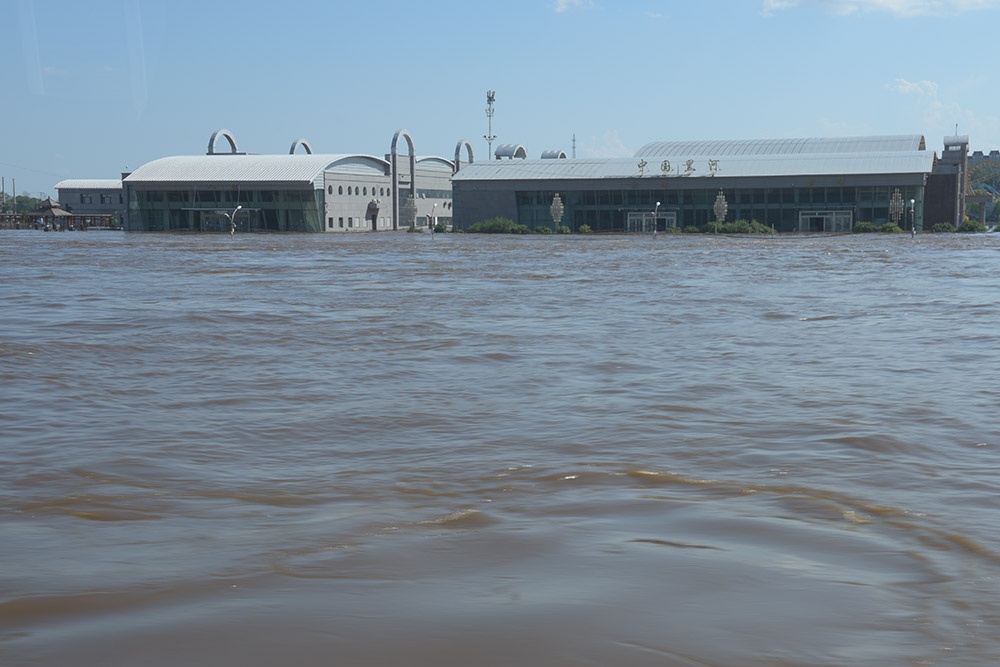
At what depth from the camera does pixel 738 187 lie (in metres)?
85.7

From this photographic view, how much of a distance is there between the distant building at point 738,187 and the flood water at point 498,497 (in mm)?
72376

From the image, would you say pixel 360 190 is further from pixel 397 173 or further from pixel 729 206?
pixel 729 206

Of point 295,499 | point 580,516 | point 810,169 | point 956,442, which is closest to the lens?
point 580,516

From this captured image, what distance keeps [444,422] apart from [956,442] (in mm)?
3685

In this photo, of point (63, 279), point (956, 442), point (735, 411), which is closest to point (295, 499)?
point (735, 411)

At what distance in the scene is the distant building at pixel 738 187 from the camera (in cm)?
8294

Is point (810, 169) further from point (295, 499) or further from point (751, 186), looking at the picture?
point (295, 499)

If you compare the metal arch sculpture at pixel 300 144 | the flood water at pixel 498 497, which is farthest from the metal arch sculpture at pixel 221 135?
the flood water at pixel 498 497

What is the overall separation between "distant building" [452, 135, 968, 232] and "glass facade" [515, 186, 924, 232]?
8 cm

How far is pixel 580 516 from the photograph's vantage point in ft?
18.3

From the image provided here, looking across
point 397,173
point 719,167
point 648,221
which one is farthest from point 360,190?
point 719,167

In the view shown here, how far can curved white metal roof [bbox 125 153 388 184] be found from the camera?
93000mm

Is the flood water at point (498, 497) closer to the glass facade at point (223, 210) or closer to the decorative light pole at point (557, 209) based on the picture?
the decorative light pole at point (557, 209)

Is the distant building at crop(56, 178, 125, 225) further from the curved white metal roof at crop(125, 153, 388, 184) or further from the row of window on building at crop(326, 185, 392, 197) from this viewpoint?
the row of window on building at crop(326, 185, 392, 197)
